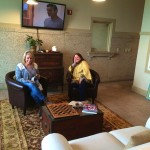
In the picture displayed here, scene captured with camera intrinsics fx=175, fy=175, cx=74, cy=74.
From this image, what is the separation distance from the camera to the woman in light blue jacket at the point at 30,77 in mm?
3064

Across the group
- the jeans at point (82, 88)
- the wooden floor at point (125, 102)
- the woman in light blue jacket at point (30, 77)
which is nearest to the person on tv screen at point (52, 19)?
the woman in light blue jacket at point (30, 77)

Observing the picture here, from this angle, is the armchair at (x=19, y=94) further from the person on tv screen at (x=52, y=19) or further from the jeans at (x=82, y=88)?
the person on tv screen at (x=52, y=19)

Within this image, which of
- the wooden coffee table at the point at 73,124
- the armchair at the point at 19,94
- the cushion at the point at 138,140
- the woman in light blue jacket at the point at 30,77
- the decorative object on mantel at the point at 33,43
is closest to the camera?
the cushion at the point at 138,140

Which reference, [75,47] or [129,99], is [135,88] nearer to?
[129,99]

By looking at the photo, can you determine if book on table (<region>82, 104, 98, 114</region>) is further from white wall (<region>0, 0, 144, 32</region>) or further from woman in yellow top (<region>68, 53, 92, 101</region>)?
white wall (<region>0, 0, 144, 32</region>)

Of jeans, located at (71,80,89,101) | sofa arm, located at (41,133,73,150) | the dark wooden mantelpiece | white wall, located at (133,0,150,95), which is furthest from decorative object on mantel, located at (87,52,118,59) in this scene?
sofa arm, located at (41,133,73,150)

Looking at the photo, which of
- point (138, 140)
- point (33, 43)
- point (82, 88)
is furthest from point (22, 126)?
point (33, 43)

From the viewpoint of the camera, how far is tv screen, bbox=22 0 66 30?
415 cm

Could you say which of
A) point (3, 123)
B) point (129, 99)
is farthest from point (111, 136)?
point (129, 99)

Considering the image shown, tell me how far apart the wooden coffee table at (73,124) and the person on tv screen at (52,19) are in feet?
8.53

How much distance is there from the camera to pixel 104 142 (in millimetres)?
1738

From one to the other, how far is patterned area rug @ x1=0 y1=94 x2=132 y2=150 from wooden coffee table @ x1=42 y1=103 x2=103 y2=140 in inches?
8.9

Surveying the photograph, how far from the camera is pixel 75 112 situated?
2.43 meters

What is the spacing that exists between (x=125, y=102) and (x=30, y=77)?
7.18 feet
